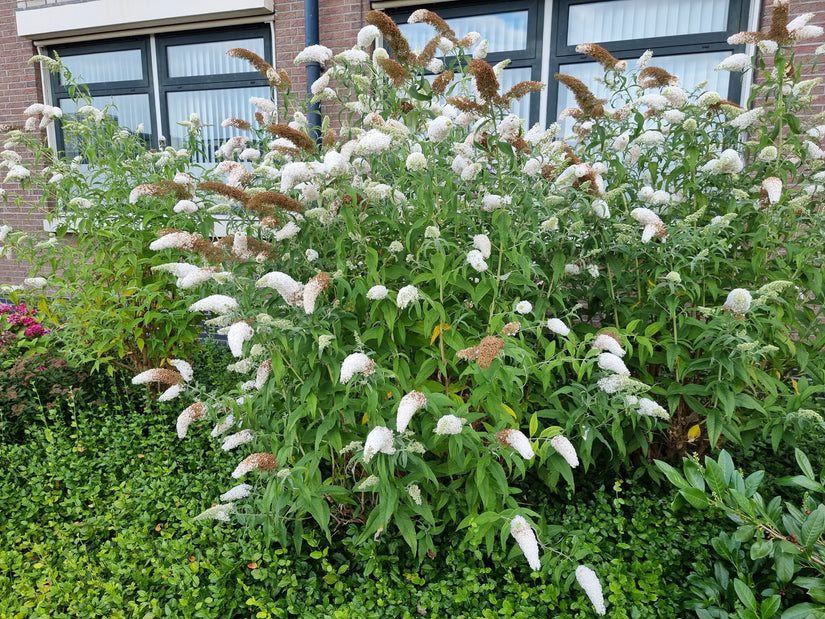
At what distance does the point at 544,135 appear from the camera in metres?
2.45

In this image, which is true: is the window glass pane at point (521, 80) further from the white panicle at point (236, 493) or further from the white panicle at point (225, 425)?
the white panicle at point (236, 493)

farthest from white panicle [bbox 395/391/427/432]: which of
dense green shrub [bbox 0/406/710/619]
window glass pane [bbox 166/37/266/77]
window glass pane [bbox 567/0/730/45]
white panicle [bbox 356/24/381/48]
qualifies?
window glass pane [bbox 166/37/266/77]

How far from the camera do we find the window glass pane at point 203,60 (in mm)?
6098

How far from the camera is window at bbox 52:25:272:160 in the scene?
6.09m

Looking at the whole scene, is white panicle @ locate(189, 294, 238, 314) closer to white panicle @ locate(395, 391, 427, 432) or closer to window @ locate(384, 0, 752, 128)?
white panicle @ locate(395, 391, 427, 432)

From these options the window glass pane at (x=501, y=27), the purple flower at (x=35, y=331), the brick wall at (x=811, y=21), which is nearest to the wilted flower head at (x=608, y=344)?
the brick wall at (x=811, y=21)

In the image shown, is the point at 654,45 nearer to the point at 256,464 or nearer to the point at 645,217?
the point at 645,217

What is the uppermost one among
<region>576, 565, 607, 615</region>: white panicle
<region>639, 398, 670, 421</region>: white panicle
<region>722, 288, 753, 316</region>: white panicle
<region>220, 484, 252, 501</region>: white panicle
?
<region>722, 288, 753, 316</region>: white panicle

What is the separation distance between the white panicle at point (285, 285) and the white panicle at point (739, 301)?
59.5 inches

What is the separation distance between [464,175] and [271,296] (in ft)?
2.91

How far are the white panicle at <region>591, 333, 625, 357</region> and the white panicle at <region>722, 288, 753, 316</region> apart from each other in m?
0.43

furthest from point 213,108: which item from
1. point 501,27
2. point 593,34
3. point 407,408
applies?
point 407,408

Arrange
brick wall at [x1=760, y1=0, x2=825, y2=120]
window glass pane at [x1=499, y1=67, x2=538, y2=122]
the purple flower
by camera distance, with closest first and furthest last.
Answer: the purple flower
brick wall at [x1=760, y1=0, x2=825, y2=120]
window glass pane at [x1=499, y1=67, x2=538, y2=122]

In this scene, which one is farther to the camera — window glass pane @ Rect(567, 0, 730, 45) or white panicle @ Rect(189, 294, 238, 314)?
window glass pane @ Rect(567, 0, 730, 45)
